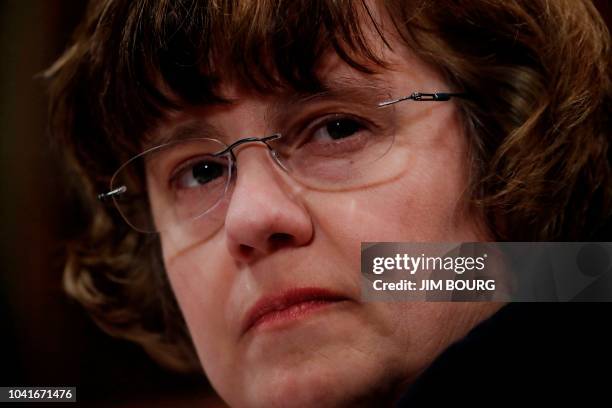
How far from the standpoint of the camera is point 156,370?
1.34 meters

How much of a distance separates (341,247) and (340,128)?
149 mm

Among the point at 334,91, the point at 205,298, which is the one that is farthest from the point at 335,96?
the point at 205,298

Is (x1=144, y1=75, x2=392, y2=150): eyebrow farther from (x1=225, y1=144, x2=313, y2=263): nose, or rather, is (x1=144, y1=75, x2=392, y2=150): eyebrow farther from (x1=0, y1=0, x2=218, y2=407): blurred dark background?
(x1=0, y1=0, x2=218, y2=407): blurred dark background

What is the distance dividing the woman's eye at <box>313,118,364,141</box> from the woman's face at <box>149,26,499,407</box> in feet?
0.16

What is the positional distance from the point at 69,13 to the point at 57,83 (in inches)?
6.0

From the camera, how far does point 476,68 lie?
3.04 ft

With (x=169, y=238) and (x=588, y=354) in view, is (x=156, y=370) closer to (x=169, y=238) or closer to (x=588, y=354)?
(x=169, y=238)

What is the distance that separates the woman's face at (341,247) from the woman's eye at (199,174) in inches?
3.1

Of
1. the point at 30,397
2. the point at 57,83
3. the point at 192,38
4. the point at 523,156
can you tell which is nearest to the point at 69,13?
the point at 57,83

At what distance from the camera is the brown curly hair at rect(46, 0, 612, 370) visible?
879 mm

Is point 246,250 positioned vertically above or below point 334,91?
below

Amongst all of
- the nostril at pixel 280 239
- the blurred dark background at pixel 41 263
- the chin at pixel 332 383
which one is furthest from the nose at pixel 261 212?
the blurred dark background at pixel 41 263

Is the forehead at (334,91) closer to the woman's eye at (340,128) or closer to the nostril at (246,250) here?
the woman's eye at (340,128)

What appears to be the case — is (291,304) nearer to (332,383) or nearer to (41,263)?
(332,383)
